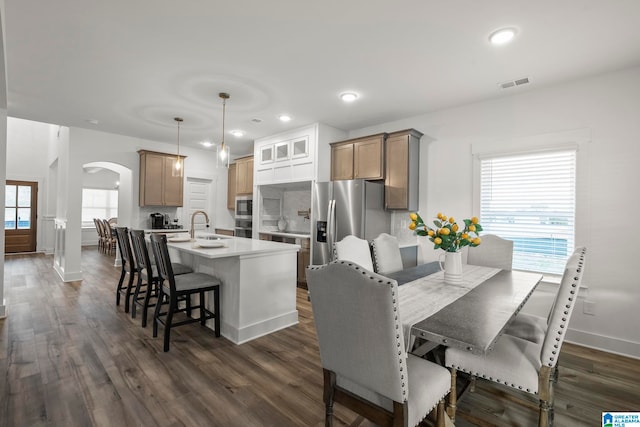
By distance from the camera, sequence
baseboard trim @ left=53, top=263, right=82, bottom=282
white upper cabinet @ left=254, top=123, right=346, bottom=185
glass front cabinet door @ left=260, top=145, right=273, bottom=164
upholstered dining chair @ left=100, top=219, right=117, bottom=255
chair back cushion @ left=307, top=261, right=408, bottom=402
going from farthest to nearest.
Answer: upholstered dining chair @ left=100, top=219, right=117, bottom=255, glass front cabinet door @ left=260, top=145, right=273, bottom=164, baseboard trim @ left=53, top=263, right=82, bottom=282, white upper cabinet @ left=254, top=123, right=346, bottom=185, chair back cushion @ left=307, top=261, right=408, bottom=402

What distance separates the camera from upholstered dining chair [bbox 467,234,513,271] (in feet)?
9.20

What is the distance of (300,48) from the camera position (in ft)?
8.23

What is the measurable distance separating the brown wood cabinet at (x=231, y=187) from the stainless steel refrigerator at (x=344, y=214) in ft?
10.0

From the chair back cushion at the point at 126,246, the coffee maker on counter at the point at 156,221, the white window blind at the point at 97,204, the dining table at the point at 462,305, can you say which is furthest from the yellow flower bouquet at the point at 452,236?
the white window blind at the point at 97,204

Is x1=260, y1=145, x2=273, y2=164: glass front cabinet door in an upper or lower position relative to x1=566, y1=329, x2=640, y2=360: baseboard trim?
upper

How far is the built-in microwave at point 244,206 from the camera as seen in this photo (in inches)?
238

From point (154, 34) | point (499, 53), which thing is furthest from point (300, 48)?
point (499, 53)

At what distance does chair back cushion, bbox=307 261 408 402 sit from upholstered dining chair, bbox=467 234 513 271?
2.18m

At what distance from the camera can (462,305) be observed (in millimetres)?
1622

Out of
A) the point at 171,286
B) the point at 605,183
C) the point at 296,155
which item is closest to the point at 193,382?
the point at 171,286

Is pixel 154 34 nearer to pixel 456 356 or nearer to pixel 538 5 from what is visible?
pixel 538 5

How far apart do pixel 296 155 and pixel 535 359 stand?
13.3 ft

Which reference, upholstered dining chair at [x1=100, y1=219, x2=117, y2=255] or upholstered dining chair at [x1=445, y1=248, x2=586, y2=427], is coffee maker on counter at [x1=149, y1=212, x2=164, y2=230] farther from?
upholstered dining chair at [x1=445, y1=248, x2=586, y2=427]

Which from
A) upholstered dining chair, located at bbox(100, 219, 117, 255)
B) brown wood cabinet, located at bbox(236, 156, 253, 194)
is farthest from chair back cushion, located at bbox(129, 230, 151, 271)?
upholstered dining chair, located at bbox(100, 219, 117, 255)
